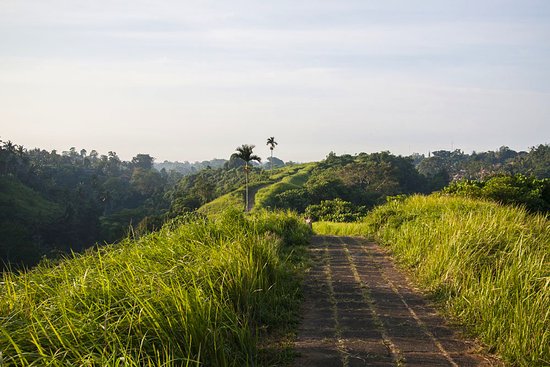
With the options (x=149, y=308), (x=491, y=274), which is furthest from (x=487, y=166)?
(x=149, y=308)

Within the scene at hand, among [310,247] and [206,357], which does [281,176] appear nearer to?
[310,247]

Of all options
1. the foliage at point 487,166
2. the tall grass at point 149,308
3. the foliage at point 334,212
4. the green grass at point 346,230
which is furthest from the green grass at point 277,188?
the tall grass at point 149,308

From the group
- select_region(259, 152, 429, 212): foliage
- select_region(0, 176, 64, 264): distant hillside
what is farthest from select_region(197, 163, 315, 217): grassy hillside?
select_region(0, 176, 64, 264): distant hillside

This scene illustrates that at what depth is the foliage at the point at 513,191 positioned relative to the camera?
15.2 m

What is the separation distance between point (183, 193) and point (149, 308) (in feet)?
223

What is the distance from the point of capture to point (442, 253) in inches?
248

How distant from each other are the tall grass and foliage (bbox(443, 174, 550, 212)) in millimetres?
11849

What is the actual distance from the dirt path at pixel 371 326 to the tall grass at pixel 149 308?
0.46 meters

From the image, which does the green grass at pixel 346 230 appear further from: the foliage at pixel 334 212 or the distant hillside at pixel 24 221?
the distant hillside at pixel 24 221

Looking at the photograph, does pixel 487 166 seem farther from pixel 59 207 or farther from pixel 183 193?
pixel 59 207

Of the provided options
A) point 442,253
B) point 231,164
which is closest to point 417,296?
point 442,253

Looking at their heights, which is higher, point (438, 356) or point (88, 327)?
point (88, 327)

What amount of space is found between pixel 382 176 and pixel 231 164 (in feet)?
215

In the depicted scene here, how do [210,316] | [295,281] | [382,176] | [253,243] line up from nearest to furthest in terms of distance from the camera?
[210,316]
[253,243]
[295,281]
[382,176]
